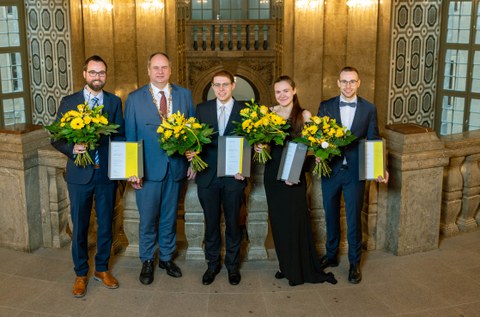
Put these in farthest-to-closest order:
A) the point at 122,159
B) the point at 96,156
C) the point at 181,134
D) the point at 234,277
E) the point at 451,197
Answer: the point at 451,197
the point at 234,277
the point at 96,156
the point at 122,159
the point at 181,134

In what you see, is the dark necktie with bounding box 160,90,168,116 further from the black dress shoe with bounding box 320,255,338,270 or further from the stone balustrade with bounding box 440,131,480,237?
the stone balustrade with bounding box 440,131,480,237

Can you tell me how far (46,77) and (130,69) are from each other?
176cm

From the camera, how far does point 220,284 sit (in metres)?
5.44

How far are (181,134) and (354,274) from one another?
187 cm

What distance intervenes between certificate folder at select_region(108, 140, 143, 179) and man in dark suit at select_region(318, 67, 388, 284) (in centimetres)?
155

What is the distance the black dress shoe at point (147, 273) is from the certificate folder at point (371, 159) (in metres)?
1.87

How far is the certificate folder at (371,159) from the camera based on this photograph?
5.29m

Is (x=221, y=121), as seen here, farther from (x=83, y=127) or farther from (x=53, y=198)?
(x=53, y=198)

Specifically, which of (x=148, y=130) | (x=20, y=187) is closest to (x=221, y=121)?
(x=148, y=130)

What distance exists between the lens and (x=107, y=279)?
212 inches

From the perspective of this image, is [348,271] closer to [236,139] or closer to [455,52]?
[236,139]

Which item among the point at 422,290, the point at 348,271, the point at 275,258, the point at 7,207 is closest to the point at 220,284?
the point at 275,258

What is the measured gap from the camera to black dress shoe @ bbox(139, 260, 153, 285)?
17.8 ft

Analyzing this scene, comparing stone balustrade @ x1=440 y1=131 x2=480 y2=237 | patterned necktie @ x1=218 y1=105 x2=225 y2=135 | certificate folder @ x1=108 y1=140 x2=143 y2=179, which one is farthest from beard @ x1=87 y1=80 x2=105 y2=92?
stone balustrade @ x1=440 y1=131 x2=480 y2=237
